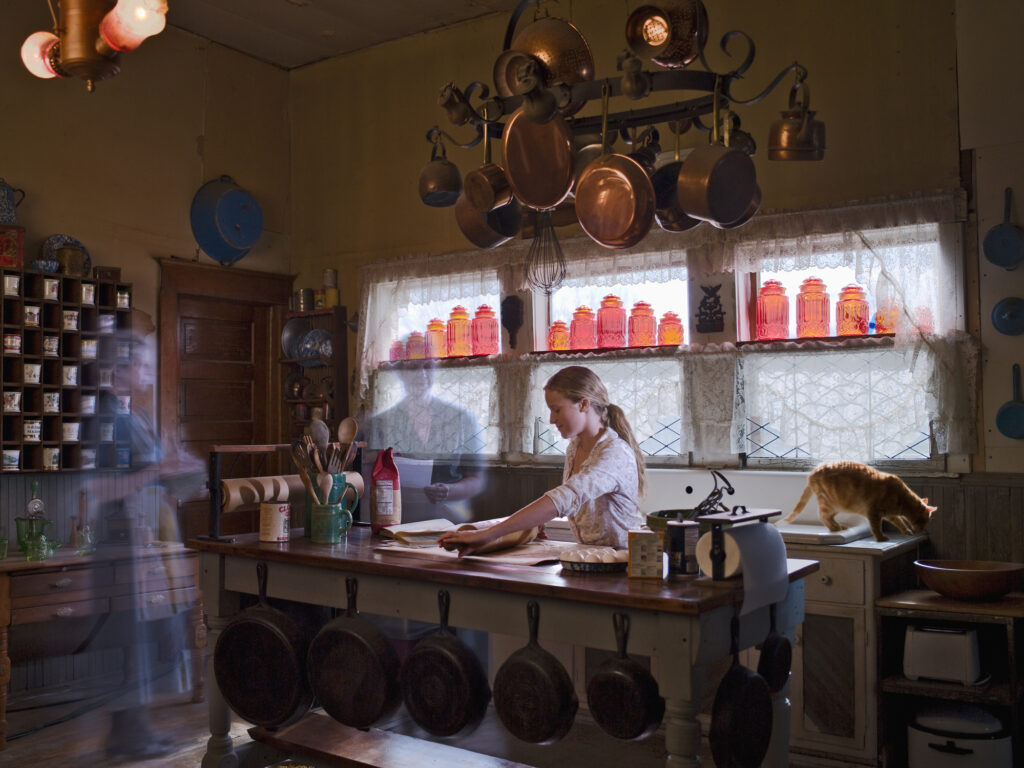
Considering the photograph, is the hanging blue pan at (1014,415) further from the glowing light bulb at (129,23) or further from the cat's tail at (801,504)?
the glowing light bulb at (129,23)

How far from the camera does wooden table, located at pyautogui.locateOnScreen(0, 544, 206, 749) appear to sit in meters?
4.26

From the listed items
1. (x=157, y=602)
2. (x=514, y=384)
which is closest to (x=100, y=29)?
(x=157, y=602)

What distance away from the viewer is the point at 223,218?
19.5 ft

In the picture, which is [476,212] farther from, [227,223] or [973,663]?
[227,223]

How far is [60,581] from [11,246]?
181cm

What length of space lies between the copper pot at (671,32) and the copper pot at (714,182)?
315mm

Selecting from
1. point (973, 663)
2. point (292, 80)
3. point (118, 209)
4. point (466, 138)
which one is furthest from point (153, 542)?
point (973, 663)

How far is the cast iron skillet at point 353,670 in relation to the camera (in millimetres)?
2883

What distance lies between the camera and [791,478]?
4.48 meters

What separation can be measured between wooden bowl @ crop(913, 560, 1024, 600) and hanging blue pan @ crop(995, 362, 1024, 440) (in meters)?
0.59

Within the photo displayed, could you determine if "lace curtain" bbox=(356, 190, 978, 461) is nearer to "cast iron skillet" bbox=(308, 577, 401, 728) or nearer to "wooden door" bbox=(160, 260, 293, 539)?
"wooden door" bbox=(160, 260, 293, 539)

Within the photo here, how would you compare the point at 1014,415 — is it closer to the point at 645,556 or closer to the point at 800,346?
the point at 800,346

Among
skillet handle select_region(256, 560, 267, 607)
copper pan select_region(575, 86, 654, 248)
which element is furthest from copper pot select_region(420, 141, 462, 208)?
skillet handle select_region(256, 560, 267, 607)

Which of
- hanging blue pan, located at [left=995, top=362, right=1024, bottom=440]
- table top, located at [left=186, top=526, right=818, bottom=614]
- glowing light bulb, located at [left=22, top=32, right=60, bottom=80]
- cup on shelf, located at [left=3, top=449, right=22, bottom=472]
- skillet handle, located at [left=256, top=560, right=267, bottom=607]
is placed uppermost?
glowing light bulb, located at [left=22, top=32, right=60, bottom=80]
